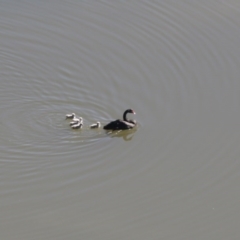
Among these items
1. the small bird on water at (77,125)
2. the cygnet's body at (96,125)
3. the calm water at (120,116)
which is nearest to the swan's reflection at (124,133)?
the calm water at (120,116)

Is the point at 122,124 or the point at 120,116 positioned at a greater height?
the point at 120,116

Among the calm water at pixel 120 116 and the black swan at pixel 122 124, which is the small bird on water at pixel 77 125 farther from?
the black swan at pixel 122 124

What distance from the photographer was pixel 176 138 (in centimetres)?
1089

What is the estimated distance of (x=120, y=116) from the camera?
1142cm

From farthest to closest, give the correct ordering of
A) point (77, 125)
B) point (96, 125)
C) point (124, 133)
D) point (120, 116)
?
1. point (120, 116)
2. point (124, 133)
3. point (96, 125)
4. point (77, 125)

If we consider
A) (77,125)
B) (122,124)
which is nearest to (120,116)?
(122,124)

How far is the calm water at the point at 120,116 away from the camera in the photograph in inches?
372

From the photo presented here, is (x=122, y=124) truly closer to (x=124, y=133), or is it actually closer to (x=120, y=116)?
(x=124, y=133)

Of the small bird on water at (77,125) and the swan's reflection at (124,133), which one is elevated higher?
the small bird on water at (77,125)

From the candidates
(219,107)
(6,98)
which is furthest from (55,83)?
(219,107)

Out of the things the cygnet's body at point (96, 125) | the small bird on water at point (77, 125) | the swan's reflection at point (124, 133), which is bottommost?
the swan's reflection at point (124, 133)

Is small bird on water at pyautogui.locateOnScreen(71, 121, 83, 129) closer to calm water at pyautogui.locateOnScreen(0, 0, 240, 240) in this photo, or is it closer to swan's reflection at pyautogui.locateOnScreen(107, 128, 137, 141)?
calm water at pyautogui.locateOnScreen(0, 0, 240, 240)

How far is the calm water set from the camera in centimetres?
946

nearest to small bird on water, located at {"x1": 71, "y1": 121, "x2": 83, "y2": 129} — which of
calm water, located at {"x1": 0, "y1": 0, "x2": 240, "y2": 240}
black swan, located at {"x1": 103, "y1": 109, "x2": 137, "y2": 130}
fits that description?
calm water, located at {"x1": 0, "y1": 0, "x2": 240, "y2": 240}
